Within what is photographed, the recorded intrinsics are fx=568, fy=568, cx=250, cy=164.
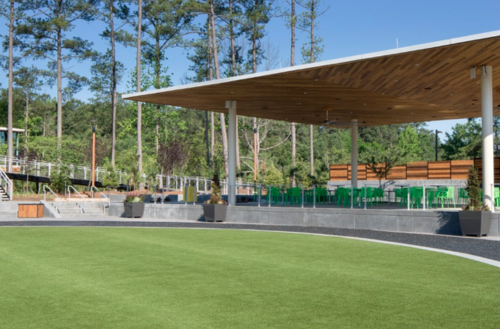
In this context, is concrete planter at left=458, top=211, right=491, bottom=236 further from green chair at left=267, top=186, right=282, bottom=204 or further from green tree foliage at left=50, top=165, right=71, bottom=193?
green tree foliage at left=50, top=165, right=71, bottom=193

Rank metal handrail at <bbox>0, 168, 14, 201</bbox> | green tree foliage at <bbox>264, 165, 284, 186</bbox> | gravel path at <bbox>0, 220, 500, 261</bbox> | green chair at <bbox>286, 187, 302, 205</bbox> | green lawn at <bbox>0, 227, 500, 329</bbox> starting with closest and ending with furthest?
green lawn at <bbox>0, 227, 500, 329</bbox>
gravel path at <bbox>0, 220, 500, 261</bbox>
green chair at <bbox>286, 187, 302, 205</bbox>
metal handrail at <bbox>0, 168, 14, 201</bbox>
green tree foliage at <bbox>264, 165, 284, 186</bbox>

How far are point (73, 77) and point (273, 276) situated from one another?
117 feet

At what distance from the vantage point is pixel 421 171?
32.5 metres

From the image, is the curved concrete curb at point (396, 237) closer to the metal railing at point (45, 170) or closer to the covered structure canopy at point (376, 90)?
the covered structure canopy at point (376, 90)

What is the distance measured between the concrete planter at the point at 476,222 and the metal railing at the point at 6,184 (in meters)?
21.1

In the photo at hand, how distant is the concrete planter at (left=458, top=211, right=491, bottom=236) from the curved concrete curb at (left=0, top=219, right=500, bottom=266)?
420 millimetres

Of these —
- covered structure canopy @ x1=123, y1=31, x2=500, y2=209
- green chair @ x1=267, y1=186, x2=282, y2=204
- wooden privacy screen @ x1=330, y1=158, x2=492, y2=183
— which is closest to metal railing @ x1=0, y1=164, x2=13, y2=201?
covered structure canopy @ x1=123, y1=31, x2=500, y2=209

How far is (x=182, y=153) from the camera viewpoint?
41.1 m

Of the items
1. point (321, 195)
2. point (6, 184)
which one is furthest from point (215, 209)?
point (6, 184)

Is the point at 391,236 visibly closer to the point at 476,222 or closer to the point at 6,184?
the point at 476,222

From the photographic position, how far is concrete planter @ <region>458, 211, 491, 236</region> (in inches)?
556

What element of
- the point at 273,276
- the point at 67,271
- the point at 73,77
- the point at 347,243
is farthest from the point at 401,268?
the point at 73,77

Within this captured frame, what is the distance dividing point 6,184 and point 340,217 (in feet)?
63.2

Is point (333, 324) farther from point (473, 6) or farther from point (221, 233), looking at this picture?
point (473, 6)
